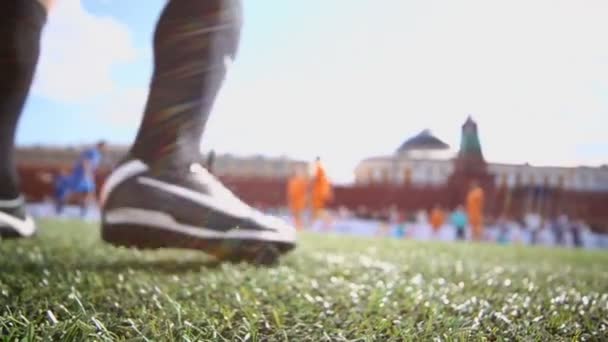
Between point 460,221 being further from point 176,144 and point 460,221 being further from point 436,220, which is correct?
point 176,144

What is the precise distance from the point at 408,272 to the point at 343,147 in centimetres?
40

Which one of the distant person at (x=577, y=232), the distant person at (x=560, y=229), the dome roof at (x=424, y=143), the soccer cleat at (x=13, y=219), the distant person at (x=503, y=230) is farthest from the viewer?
the distant person at (x=560, y=229)

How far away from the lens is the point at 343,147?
0.92m

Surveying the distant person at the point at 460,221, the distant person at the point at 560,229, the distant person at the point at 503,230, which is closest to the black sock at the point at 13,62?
the distant person at the point at 460,221

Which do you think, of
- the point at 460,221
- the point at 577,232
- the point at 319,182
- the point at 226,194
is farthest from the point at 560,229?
the point at 226,194

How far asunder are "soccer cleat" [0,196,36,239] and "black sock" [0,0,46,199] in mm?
24

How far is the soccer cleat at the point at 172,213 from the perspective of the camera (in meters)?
0.98

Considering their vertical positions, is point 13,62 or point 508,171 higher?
point 13,62

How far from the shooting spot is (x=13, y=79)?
107cm

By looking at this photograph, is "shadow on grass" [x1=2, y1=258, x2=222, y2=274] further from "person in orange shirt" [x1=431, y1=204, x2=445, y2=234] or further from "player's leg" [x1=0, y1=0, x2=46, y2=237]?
"person in orange shirt" [x1=431, y1=204, x2=445, y2=234]

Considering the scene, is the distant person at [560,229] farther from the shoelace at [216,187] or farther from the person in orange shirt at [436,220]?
the shoelace at [216,187]

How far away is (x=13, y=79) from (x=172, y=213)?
0.44 meters

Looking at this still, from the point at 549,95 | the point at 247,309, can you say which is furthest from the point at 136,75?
the point at 549,95

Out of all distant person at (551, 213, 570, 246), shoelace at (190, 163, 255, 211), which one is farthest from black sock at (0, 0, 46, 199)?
distant person at (551, 213, 570, 246)
